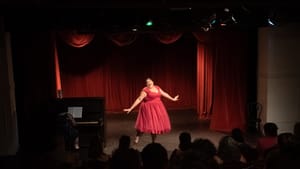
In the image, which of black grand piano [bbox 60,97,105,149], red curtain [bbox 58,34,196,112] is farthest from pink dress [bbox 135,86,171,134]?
red curtain [bbox 58,34,196,112]

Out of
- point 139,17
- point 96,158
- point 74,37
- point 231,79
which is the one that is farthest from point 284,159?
point 74,37

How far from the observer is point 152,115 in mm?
7438

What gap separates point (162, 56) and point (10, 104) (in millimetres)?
5235

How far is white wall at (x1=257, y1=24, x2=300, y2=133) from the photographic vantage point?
796 centimetres

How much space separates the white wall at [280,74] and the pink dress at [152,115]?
87.4 inches

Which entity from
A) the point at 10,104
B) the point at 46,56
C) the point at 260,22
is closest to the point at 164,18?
the point at 260,22

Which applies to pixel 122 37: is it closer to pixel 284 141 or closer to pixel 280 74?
pixel 280 74

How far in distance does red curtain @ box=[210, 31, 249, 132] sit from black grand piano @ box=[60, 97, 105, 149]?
106 inches

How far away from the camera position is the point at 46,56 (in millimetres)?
7359

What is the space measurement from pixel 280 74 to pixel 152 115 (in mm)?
2716

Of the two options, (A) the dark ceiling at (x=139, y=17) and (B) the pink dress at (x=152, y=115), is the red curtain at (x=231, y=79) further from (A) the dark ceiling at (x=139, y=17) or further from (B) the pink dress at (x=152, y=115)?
(B) the pink dress at (x=152, y=115)

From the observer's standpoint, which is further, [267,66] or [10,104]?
[267,66]

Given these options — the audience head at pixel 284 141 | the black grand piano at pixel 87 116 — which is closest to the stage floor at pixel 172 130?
the black grand piano at pixel 87 116

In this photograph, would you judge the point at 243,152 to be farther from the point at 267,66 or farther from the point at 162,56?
the point at 162,56
